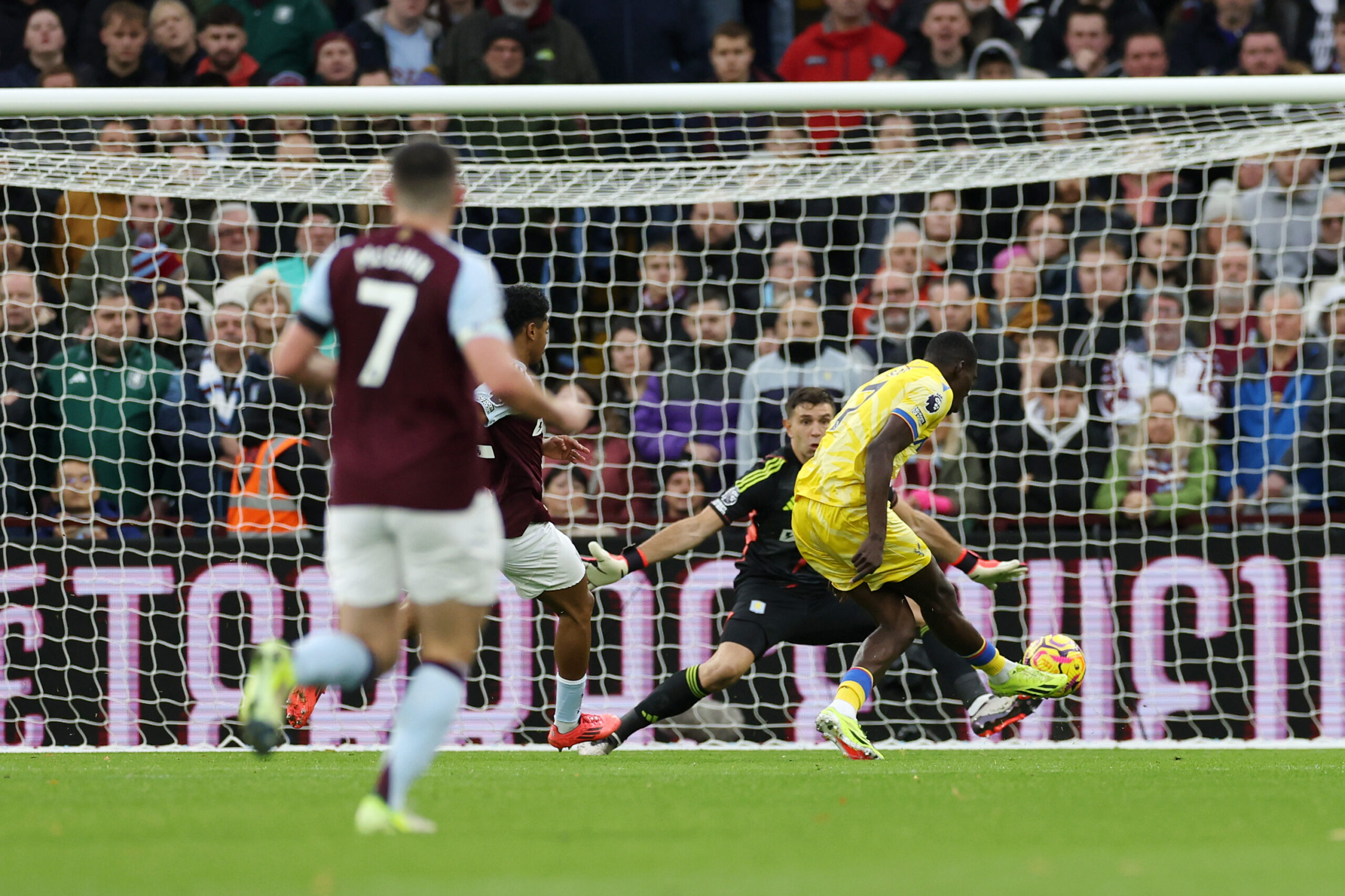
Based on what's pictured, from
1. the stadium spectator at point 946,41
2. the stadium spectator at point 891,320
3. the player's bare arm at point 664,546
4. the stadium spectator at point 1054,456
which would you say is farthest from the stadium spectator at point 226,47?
the stadium spectator at point 1054,456

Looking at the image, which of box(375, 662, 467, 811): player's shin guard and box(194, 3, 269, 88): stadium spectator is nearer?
box(375, 662, 467, 811): player's shin guard

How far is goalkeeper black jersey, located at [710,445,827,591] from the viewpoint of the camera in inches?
313

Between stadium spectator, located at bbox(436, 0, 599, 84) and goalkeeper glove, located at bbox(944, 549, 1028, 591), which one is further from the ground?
stadium spectator, located at bbox(436, 0, 599, 84)

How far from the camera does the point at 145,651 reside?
29.5 feet

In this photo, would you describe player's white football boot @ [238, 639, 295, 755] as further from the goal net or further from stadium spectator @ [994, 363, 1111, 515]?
stadium spectator @ [994, 363, 1111, 515]

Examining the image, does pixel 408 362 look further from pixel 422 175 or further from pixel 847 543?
pixel 847 543

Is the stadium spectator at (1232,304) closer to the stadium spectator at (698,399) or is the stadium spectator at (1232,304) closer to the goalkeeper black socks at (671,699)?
the stadium spectator at (698,399)

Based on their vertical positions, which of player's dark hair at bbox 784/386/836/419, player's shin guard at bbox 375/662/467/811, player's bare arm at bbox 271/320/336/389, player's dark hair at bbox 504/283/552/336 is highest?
player's dark hair at bbox 504/283/552/336

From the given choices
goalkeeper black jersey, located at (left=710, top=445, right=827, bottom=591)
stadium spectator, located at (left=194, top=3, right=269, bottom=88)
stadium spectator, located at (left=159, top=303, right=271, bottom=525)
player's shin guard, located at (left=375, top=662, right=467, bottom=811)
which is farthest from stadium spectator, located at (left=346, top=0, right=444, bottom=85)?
player's shin guard, located at (left=375, top=662, right=467, bottom=811)

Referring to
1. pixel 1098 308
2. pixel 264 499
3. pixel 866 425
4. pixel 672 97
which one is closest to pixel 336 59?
pixel 264 499

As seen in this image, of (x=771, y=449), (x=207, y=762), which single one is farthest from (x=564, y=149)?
(x=207, y=762)

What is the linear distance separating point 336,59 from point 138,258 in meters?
2.25

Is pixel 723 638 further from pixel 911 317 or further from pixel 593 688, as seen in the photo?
pixel 911 317

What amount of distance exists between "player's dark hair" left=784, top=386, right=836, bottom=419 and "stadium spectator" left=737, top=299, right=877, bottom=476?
4.60 feet
